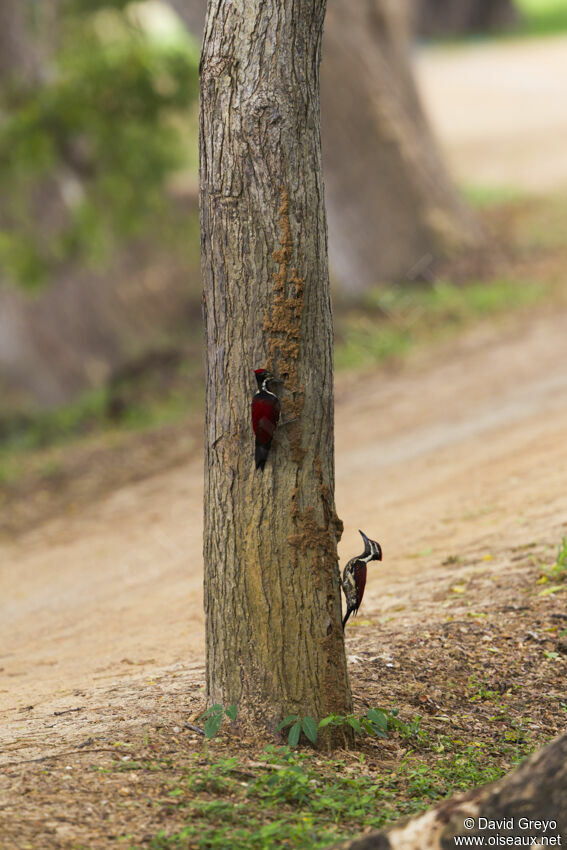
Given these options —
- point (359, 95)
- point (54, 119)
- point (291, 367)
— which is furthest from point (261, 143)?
point (359, 95)

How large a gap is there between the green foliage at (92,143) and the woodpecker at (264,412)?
8.04 metres

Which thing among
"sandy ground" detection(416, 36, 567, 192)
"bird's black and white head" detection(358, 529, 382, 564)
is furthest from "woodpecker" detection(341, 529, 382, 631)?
"sandy ground" detection(416, 36, 567, 192)

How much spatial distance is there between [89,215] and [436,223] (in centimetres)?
433

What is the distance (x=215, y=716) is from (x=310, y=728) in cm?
38

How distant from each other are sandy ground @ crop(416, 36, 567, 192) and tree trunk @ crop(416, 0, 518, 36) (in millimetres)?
2195

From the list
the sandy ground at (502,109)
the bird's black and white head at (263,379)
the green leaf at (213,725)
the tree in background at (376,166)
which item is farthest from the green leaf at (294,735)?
the sandy ground at (502,109)

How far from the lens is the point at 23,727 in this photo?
15.0ft

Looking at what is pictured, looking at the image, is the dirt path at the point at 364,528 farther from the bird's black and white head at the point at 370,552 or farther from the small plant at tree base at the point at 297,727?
the bird's black and white head at the point at 370,552

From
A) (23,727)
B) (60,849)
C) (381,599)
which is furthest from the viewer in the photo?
(381,599)

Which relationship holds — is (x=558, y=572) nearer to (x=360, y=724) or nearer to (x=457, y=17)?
(x=360, y=724)

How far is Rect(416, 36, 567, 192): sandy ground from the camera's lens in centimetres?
1897

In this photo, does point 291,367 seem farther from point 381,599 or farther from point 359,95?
point 359,95

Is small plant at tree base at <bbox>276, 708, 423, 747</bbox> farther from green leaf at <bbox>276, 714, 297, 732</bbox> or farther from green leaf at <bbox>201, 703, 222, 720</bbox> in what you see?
green leaf at <bbox>201, 703, 222, 720</bbox>

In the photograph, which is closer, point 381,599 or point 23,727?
point 23,727
